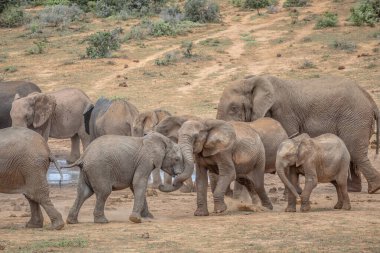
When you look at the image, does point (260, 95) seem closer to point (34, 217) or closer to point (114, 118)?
point (114, 118)

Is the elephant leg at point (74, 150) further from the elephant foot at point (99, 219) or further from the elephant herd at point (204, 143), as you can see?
the elephant foot at point (99, 219)

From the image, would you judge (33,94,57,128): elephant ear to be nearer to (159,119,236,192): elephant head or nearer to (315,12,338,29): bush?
(159,119,236,192): elephant head

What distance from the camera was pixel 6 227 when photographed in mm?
10398

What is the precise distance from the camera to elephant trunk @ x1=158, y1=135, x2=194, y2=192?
10906 mm

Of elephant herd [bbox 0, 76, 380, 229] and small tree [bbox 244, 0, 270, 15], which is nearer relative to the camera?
elephant herd [bbox 0, 76, 380, 229]

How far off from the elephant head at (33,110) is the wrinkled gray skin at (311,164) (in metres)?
5.03

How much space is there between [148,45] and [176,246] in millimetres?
22247

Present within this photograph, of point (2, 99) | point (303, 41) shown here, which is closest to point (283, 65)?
point (303, 41)

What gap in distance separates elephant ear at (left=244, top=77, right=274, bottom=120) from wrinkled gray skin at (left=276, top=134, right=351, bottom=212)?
6.86ft

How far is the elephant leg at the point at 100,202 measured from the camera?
35.2 feet

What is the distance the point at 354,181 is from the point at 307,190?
3109mm

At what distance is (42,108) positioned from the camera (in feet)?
51.1

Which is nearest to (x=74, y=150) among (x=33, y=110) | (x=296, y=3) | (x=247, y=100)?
(x=33, y=110)

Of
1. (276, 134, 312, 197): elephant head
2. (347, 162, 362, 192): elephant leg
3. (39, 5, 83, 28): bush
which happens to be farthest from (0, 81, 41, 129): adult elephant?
(39, 5, 83, 28): bush
